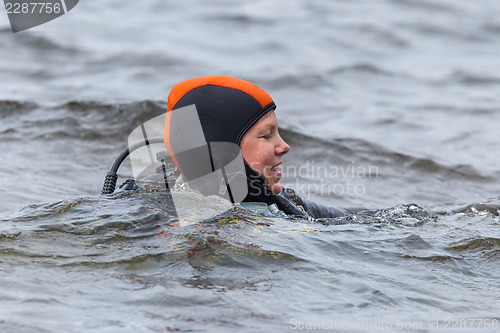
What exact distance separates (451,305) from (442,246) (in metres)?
1.14

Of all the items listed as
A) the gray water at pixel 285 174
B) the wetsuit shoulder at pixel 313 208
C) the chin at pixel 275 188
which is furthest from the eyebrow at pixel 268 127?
the wetsuit shoulder at pixel 313 208

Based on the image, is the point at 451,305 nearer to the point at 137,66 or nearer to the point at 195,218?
the point at 195,218

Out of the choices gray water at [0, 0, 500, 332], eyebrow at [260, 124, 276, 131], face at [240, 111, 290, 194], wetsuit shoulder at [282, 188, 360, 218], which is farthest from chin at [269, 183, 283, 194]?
wetsuit shoulder at [282, 188, 360, 218]

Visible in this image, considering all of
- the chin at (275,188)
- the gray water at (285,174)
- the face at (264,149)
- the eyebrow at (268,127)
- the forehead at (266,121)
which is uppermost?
the forehead at (266,121)

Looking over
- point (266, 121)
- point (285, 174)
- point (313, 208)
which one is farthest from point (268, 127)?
point (285, 174)

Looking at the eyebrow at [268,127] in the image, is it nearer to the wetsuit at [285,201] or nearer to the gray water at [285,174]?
the wetsuit at [285,201]

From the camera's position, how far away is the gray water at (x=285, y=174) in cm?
367

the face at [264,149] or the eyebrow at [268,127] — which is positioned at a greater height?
the eyebrow at [268,127]

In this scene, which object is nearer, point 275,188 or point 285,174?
point 275,188

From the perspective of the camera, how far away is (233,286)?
12.4ft

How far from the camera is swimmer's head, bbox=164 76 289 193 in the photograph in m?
4.62

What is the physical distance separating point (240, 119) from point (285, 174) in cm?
386

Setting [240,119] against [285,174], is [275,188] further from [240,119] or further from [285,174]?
[285,174]

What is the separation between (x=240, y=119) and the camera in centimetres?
461
